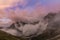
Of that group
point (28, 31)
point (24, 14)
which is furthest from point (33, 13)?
point (28, 31)

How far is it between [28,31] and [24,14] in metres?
0.23

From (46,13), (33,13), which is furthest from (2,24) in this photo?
(46,13)

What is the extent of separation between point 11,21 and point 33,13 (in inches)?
12.2

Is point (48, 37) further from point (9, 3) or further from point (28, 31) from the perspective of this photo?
point (9, 3)

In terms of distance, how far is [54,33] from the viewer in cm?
187

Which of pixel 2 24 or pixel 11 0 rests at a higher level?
pixel 11 0

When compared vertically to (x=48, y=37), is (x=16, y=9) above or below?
above

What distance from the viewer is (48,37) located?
1903 millimetres

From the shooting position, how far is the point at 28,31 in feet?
6.28

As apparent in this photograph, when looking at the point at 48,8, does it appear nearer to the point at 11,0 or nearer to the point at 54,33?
the point at 54,33

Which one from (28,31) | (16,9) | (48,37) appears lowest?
(48,37)

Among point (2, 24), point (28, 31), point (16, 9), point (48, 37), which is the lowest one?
point (48, 37)

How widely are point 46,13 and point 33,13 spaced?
17 centimetres

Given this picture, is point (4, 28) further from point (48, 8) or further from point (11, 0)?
point (48, 8)
